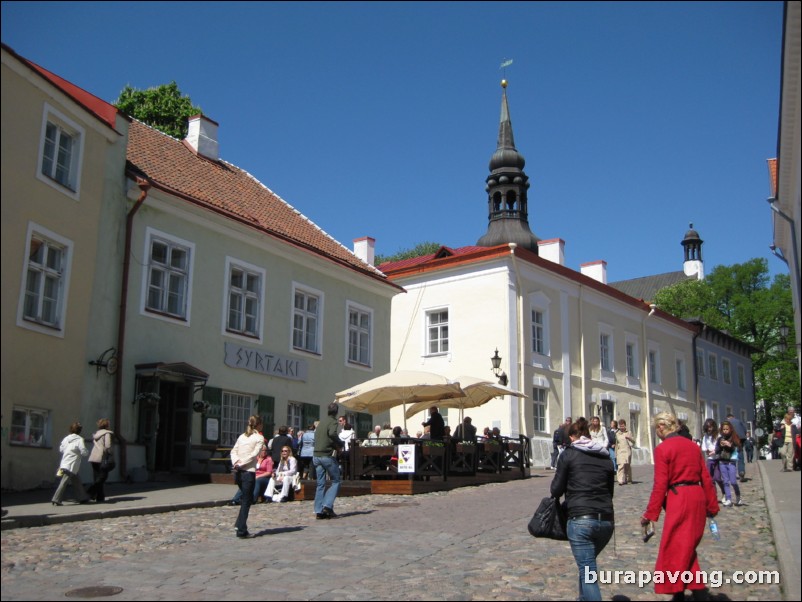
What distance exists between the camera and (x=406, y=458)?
59.2 feet

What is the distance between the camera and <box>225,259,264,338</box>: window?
21.4m

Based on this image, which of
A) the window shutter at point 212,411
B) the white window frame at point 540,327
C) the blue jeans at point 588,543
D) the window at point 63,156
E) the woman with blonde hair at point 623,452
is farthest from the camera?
the white window frame at point 540,327

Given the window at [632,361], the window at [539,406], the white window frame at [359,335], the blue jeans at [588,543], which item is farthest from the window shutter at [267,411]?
the window at [632,361]

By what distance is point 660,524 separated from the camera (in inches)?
517

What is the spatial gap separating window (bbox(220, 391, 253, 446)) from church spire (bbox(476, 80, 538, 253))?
18463mm

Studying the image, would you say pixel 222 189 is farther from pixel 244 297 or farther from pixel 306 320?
pixel 306 320

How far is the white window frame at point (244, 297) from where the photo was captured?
827 inches

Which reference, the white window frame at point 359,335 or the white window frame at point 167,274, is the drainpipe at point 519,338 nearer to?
the white window frame at point 359,335

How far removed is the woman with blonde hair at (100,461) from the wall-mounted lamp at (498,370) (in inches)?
620

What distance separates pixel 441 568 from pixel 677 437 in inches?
122

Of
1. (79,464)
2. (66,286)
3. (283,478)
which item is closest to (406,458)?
(283,478)

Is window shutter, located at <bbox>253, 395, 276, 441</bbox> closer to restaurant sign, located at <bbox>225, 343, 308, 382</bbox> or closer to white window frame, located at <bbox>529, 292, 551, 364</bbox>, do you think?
restaurant sign, located at <bbox>225, 343, 308, 382</bbox>

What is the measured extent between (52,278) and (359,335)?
11.7 m

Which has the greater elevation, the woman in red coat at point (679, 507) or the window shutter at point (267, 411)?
the window shutter at point (267, 411)
